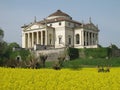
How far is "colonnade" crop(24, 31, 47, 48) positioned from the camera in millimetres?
84500

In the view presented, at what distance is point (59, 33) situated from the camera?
85.9m

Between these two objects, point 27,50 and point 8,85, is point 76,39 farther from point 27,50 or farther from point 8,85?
point 8,85

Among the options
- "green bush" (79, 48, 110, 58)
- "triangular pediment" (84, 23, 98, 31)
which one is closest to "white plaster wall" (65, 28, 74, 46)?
"triangular pediment" (84, 23, 98, 31)

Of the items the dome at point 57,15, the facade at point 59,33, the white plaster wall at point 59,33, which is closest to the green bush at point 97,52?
the facade at point 59,33

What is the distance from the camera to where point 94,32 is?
90.6 meters

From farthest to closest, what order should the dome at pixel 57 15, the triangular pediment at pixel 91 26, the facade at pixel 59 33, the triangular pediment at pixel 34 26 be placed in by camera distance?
the dome at pixel 57 15, the triangular pediment at pixel 91 26, the triangular pediment at pixel 34 26, the facade at pixel 59 33

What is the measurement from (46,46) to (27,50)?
18.7ft

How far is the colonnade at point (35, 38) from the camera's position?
8450cm

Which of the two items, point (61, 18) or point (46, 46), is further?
point (61, 18)

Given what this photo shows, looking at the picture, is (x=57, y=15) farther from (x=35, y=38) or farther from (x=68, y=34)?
(x=35, y=38)

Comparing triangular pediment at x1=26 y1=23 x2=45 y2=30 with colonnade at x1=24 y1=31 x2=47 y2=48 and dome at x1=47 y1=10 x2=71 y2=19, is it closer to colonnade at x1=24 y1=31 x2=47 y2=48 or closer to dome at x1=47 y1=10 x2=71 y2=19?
colonnade at x1=24 y1=31 x2=47 y2=48

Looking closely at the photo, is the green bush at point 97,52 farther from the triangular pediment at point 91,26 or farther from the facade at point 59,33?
the triangular pediment at point 91,26

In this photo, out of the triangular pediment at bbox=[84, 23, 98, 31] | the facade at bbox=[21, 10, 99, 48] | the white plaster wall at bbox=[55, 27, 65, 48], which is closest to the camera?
the facade at bbox=[21, 10, 99, 48]

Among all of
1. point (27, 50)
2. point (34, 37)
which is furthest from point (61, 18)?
point (27, 50)
